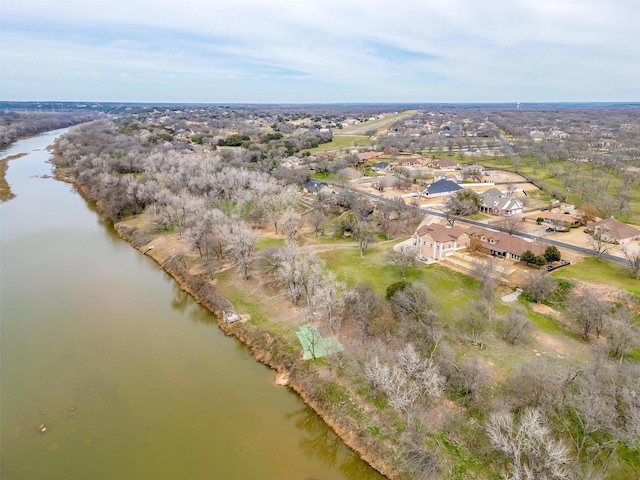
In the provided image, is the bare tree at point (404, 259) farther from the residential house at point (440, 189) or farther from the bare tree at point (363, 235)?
the residential house at point (440, 189)

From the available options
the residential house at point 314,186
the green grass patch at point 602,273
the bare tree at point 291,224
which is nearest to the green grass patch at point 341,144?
the residential house at point 314,186

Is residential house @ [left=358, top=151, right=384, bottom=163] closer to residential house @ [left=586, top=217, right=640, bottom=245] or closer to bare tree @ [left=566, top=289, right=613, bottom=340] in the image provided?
residential house @ [left=586, top=217, right=640, bottom=245]

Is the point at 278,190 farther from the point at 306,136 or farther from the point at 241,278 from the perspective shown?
the point at 306,136

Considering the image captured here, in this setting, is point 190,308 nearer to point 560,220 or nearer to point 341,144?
point 560,220

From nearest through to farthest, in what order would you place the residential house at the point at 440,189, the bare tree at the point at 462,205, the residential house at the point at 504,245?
the residential house at the point at 504,245 < the bare tree at the point at 462,205 < the residential house at the point at 440,189

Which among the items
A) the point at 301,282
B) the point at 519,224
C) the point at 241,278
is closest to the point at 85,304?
the point at 241,278

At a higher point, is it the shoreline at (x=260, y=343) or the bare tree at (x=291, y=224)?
the bare tree at (x=291, y=224)
